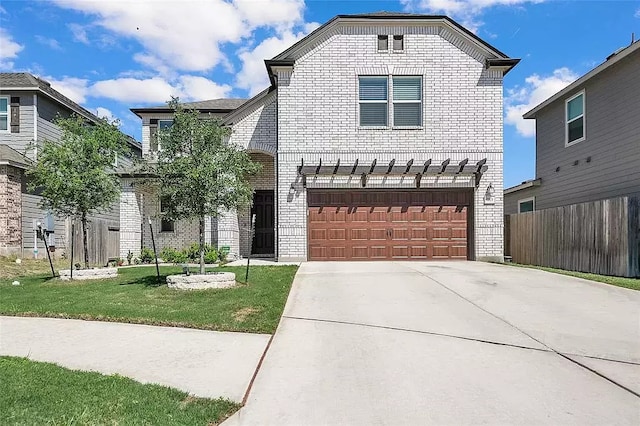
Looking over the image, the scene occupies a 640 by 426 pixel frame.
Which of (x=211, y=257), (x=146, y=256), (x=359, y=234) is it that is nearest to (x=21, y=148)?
(x=146, y=256)

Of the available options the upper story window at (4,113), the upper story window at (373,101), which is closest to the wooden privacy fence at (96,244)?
the upper story window at (4,113)

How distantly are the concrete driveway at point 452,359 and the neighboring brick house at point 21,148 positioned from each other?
12.7 m

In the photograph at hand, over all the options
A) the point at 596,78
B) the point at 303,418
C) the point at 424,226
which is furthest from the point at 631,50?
the point at 303,418

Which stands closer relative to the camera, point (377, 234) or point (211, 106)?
point (377, 234)

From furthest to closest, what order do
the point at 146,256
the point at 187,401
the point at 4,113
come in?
the point at 4,113
the point at 146,256
the point at 187,401

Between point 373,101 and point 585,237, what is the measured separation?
730 centimetres

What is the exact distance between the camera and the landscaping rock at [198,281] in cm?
922

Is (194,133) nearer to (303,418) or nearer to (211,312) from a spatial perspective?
(211,312)

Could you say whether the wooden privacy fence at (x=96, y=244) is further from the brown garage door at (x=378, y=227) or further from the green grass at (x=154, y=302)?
the brown garage door at (x=378, y=227)

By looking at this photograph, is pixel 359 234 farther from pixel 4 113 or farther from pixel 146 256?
pixel 4 113

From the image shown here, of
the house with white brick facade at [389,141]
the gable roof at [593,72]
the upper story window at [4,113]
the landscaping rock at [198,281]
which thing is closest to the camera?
the landscaping rock at [198,281]

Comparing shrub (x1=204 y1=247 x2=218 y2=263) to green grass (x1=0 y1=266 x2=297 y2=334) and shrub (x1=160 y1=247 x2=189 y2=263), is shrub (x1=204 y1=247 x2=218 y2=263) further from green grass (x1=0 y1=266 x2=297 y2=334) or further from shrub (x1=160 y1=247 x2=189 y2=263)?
green grass (x1=0 y1=266 x2=297 y2=334)

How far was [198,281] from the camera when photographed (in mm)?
9227

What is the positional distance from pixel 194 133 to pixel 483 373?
23.3 ft
